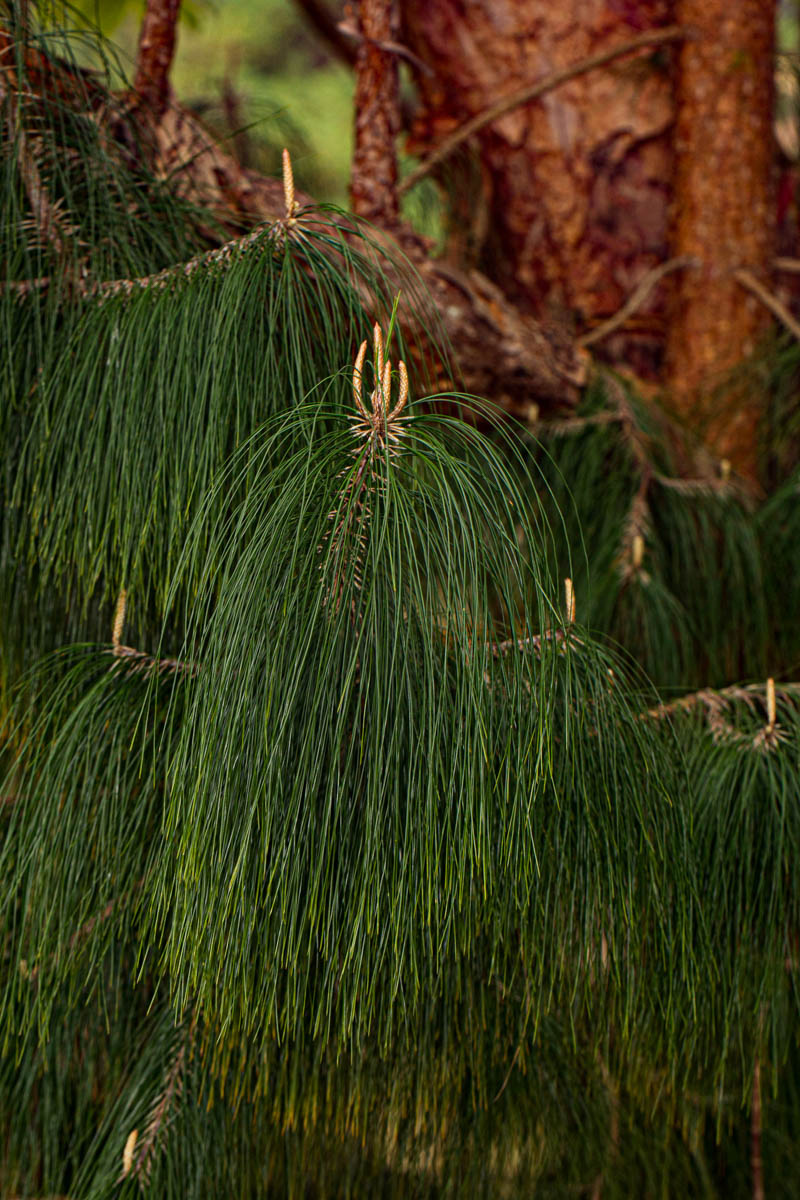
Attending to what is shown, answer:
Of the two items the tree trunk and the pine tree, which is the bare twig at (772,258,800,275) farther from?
the pine tree

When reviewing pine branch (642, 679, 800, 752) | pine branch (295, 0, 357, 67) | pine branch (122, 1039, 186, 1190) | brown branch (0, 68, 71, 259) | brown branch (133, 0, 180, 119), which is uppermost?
pine branch (295, 0, 357, 67)

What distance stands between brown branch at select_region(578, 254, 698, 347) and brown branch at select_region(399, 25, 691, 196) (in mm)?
182

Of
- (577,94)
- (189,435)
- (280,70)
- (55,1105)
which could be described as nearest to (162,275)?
(189,435)

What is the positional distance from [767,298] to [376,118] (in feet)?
1.28

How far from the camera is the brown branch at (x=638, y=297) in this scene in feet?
2.98

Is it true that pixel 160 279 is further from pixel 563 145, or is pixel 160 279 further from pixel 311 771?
pixel 563 145

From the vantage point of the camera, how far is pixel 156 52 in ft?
2.21

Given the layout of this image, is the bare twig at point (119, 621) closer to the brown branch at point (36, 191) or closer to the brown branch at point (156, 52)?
the brown branch at point (36, 191)

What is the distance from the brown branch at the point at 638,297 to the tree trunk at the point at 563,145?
0.11 feet

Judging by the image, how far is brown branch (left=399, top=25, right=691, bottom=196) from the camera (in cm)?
87

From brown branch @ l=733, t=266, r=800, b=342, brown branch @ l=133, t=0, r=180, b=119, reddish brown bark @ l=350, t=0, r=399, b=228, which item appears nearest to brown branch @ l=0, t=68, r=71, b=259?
brown branch @ l=133, t=0, r=180, b=119

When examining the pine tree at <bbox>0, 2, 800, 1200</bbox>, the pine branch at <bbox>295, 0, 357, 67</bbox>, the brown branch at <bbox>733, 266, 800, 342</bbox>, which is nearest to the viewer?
the pine tree at <bbox>0, 2, 800, 1200</bbox>

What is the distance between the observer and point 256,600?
0.40 m

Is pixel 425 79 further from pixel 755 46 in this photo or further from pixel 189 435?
pixel 189 435
